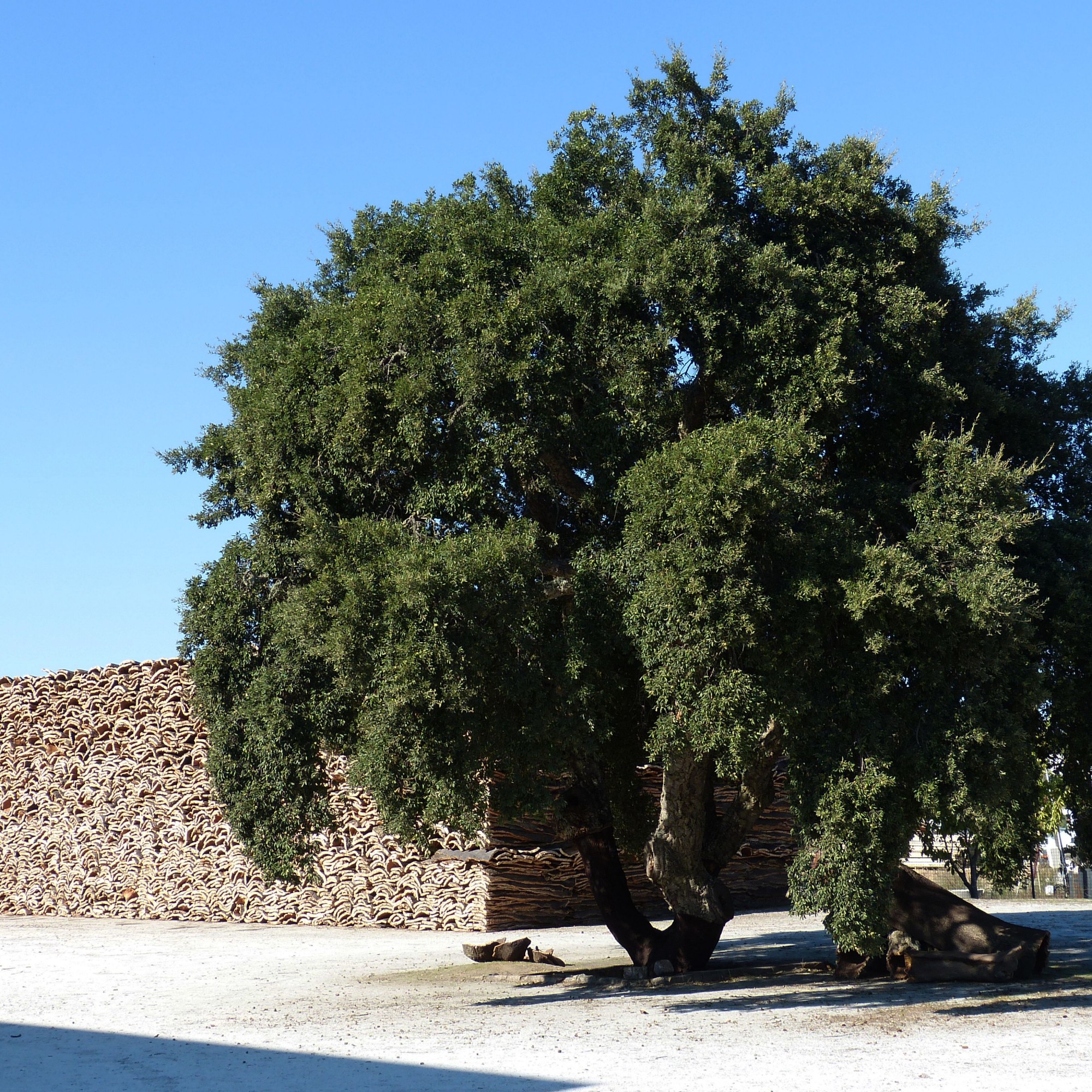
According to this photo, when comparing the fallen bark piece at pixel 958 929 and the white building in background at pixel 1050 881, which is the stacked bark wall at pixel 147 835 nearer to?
the fallen bark piece at pixel 958 929

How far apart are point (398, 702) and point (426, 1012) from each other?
305 cm

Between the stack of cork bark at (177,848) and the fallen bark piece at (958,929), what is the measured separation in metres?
6.92

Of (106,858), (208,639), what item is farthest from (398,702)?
(106,858)

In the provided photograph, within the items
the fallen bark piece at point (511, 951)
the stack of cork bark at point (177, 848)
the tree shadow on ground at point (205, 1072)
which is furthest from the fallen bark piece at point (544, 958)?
the tree shadow on ground at point (205, 1072)

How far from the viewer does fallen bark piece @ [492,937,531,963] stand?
14.3m

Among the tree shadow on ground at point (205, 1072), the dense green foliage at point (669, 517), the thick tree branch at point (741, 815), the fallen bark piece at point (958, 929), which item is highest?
the dense green foliage at point (669, 517)

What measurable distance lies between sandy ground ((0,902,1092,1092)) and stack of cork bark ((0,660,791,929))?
2.89 metres

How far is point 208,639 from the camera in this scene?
12.5 m

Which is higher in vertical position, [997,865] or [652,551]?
[652,551]

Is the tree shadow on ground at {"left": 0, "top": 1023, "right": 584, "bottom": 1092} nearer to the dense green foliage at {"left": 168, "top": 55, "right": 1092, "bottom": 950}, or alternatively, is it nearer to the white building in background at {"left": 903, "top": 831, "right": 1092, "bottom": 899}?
the dense green foliage at {"left": 168, "top": 55, "right": 1092, "bottom": 950}

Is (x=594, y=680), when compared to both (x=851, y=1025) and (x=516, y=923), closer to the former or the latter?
(x=851, y=1025)

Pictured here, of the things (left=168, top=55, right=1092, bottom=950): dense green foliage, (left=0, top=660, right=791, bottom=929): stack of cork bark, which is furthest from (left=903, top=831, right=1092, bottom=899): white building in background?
(left=168, top=55, right=1092, bottom=950): dense green foliage

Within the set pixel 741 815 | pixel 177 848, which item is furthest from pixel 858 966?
pixel 177 848

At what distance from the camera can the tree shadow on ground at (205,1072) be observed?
7316mm
